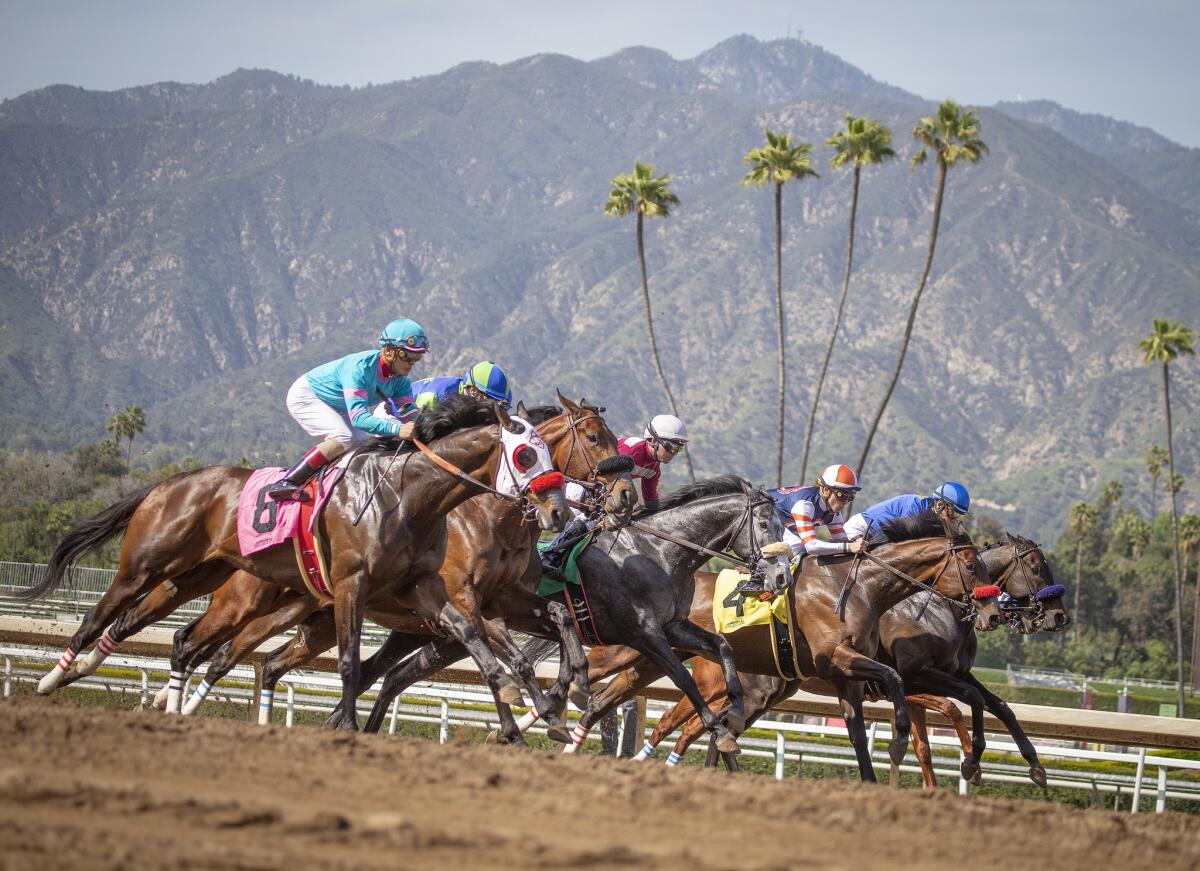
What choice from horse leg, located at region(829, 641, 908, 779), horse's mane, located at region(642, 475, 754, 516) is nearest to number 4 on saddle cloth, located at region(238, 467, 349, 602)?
horse's mane, located at region(642, 475, 754, 516)

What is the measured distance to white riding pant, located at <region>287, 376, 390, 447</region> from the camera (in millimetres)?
9070

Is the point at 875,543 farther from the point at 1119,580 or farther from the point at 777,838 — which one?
the point at 1119,580

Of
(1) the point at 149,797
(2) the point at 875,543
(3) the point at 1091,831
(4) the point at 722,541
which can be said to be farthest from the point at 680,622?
(1) the point at 149,797

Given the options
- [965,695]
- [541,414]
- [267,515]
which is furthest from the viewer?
[965,695]

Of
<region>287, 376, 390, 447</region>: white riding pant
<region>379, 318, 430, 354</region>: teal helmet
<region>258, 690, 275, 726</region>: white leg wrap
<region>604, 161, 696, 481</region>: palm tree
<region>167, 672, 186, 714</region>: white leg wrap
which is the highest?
<region>604, 161, 696, 481</region>: palm tree

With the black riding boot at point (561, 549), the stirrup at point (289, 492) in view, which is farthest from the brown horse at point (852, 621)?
the stirrup at point (289, 492)

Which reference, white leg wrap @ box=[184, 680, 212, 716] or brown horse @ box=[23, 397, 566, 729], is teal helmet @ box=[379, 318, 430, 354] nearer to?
brown horse @ box=[23, 397, 566, 729]

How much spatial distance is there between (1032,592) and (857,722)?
321 centimetres

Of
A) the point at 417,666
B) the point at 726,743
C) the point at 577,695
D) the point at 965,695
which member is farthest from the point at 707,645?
the point at 965,695

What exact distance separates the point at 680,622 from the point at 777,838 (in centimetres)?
467

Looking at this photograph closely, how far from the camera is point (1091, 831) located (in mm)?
5793

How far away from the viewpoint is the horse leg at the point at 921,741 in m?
11.2

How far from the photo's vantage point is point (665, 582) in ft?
32.0

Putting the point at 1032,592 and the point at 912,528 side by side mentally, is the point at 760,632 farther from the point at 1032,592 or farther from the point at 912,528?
the point at 1032,592
